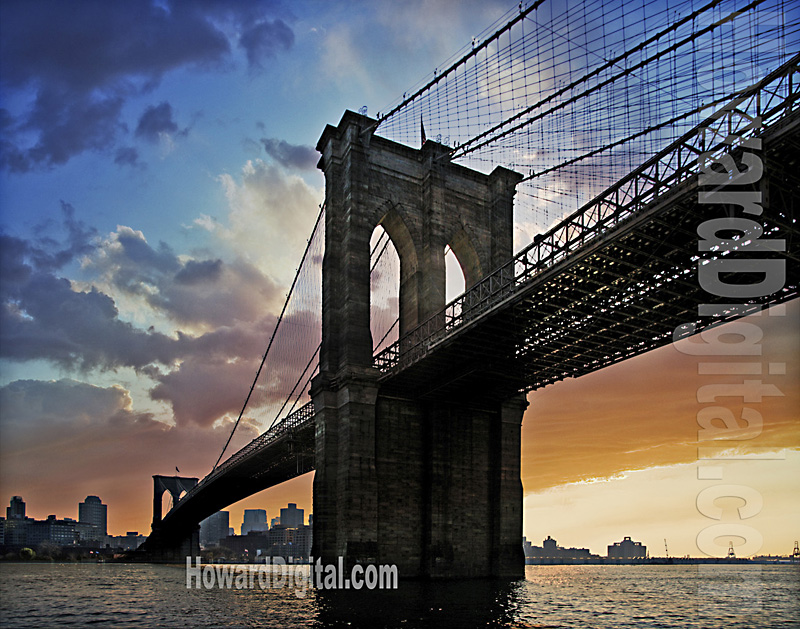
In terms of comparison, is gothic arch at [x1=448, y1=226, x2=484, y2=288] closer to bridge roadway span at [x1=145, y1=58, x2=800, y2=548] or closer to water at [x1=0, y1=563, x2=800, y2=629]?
bridge roadway span at [x1=145, y1=58, x2=800, y2=548]

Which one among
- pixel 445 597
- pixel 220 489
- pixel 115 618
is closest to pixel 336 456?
pixel 445 597

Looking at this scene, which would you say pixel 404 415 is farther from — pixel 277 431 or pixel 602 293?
pixel 277 431

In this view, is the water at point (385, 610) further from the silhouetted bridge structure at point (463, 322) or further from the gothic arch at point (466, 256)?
the gothic arch at point (466, 256)

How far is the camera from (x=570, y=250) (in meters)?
28.3

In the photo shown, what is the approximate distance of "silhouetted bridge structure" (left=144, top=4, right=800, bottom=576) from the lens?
26641 mm

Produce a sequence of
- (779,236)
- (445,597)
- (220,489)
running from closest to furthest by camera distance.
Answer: (779,236), (445,597), (220,489)

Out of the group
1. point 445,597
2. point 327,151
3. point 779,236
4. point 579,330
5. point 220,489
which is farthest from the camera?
point 220,489

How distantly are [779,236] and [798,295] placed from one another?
5.13 meters

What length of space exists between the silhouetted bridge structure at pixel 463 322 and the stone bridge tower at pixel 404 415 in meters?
0.10

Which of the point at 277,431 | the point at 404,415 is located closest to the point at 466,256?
the point at 404,415

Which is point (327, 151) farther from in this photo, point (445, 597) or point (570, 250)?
point (445, 597)

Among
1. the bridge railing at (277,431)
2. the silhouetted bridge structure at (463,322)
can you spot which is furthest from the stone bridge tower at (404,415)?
the bridge railing at (277,431)

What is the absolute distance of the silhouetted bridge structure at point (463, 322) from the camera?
2664 centimetres

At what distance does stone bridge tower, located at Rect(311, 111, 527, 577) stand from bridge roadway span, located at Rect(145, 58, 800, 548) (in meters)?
2.06
